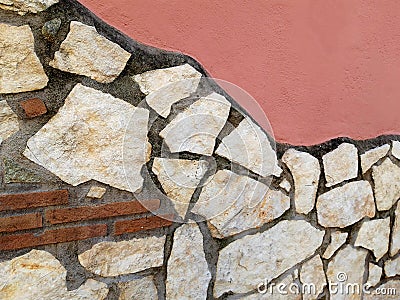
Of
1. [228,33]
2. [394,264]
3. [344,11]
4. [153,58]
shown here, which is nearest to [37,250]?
[153,58]

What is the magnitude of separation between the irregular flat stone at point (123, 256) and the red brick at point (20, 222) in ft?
0.61

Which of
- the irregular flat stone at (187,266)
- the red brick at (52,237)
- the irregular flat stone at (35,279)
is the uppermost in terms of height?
the red brick at (52,237)

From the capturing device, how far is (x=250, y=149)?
1846mm

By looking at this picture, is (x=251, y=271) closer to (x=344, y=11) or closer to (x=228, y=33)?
(x=228, y=33)

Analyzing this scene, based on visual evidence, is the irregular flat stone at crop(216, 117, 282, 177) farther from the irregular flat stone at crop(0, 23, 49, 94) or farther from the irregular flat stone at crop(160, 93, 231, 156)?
the irregular flat stone at crop(0, 23, 49, 94)

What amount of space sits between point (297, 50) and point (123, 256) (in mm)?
1029

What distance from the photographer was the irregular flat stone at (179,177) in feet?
5.43

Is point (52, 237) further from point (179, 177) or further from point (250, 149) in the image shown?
point (250, 149)

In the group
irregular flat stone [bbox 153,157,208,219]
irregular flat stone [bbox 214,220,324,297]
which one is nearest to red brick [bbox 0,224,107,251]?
irregular flat stone [bbox 153,157,208,219]

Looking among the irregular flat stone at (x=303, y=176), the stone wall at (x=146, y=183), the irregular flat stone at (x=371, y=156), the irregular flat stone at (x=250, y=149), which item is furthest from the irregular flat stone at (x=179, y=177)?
the irregular flat stone at (x=371, y=156)

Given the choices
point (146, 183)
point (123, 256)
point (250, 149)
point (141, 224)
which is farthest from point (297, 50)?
point (123, 256)

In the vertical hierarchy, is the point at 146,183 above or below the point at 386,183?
above

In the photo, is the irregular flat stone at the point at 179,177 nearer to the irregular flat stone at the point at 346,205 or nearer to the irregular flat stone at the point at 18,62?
the irregular flat stone at the point at 18,62

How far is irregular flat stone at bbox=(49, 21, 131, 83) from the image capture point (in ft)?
4.74
